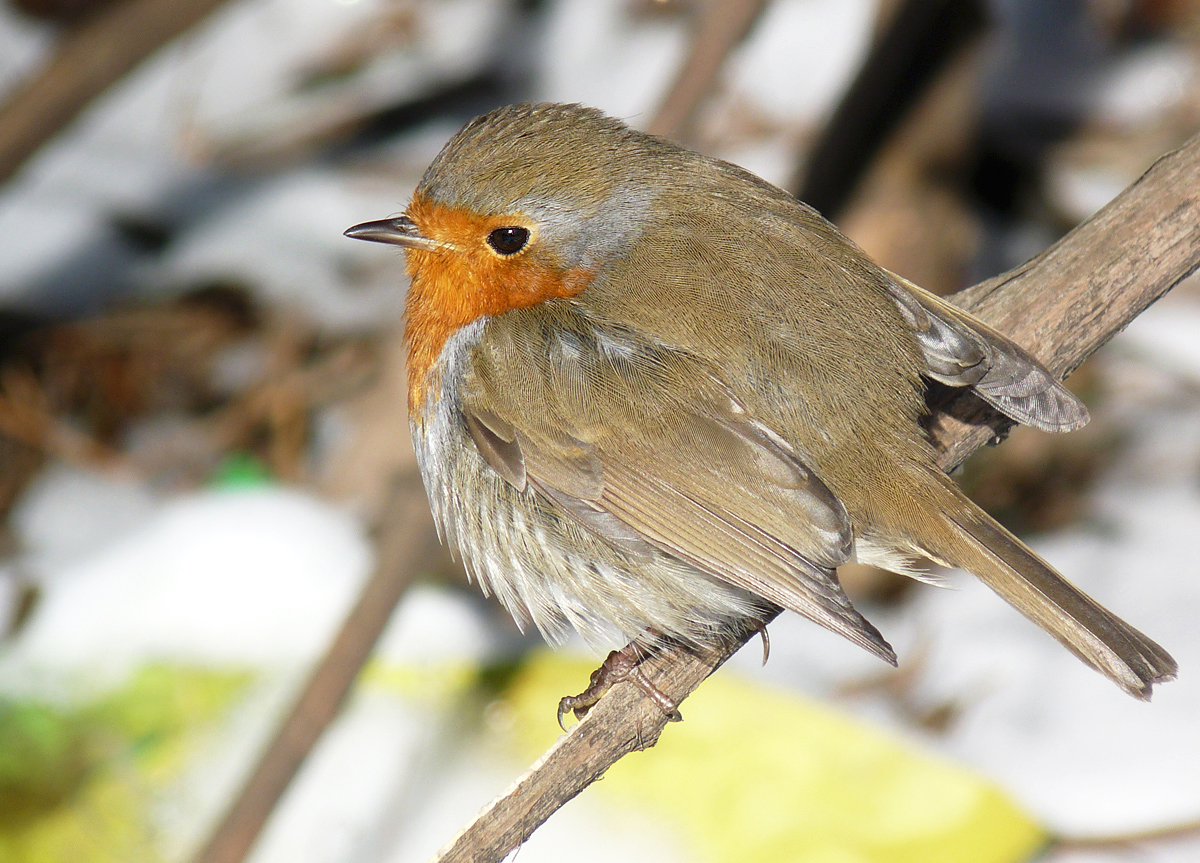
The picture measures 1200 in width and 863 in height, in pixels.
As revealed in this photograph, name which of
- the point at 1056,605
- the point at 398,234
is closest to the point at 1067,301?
the point at 1056,605

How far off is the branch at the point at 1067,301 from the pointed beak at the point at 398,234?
0.98 meters

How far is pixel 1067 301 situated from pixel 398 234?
4.62ft

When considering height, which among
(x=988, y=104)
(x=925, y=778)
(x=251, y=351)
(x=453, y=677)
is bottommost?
(x=925, y=778)

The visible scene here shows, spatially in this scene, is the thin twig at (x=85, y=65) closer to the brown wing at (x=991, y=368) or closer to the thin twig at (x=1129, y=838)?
the brown wing at (x=991, y=368)

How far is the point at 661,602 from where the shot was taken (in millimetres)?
2443

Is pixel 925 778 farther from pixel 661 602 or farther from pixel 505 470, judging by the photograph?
pixel 505 470

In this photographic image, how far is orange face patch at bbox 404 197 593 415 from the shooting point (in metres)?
2.50

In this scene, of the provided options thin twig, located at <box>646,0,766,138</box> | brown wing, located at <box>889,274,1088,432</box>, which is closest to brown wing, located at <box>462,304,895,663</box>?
brown wing, located at <box>889,274,1088,432</box>

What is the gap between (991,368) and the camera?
2.48 m

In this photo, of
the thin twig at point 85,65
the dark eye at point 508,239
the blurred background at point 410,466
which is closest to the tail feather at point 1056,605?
the dark eye at point 508,239

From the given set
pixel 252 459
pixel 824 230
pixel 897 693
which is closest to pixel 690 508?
pixel 824 230

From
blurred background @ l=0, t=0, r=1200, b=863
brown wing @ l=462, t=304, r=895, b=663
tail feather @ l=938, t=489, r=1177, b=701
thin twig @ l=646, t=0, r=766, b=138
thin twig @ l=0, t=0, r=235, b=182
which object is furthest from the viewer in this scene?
thin twig @ l=0, t=0, r=235, b=182

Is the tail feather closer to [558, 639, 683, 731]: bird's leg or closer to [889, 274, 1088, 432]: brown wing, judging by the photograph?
[889, 274, 1088, 432]: brown wing

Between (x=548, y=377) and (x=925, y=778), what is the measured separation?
5.27 feet
